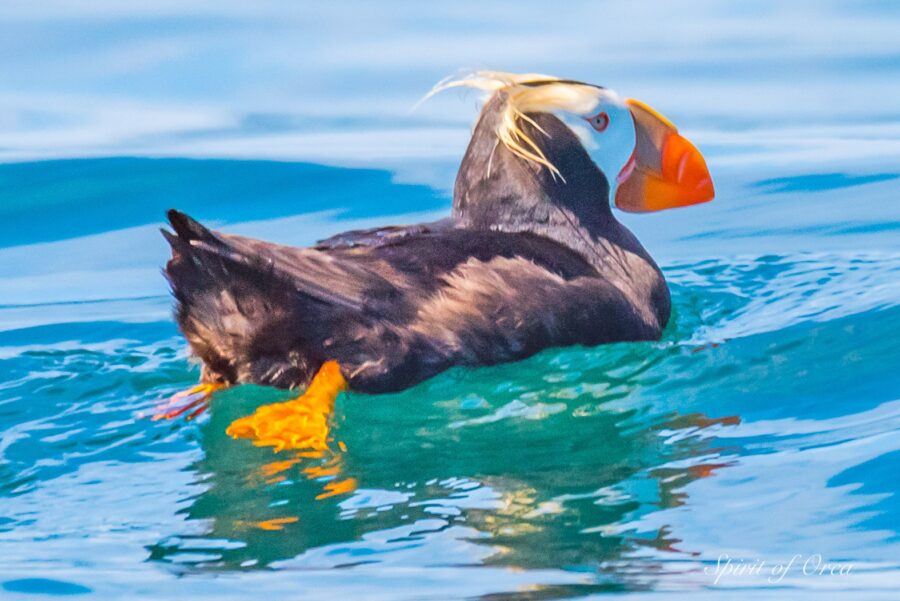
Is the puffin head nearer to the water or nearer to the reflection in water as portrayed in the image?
the water

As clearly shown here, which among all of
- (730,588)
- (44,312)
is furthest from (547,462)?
(44,312)

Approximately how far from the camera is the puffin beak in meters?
5.59

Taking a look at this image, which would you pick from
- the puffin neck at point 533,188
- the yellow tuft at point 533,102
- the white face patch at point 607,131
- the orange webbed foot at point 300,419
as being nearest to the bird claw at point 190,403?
the orange webbed foot at point 300,419

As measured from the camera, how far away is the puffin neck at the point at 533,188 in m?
5.38

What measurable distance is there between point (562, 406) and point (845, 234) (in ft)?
9.81

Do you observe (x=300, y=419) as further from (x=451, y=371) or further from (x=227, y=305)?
(x=451, y=371)

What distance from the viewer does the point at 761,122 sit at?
9359 mm

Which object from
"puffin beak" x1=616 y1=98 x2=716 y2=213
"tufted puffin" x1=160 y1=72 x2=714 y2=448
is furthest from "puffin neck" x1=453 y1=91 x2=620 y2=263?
"puffin beak" x1=616 y1=98 x2=716 y2=213

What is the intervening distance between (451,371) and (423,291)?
0.83ft

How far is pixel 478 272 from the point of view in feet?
15.6

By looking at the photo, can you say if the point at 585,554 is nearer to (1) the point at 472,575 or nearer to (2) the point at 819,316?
(1) the point at 472,575

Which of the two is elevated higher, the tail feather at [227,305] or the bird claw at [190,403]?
the tail feather at [227,305]

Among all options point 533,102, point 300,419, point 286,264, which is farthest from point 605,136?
point 300,419

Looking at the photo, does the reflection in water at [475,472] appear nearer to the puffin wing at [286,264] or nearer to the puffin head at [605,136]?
the puffin wing at [286,264]
